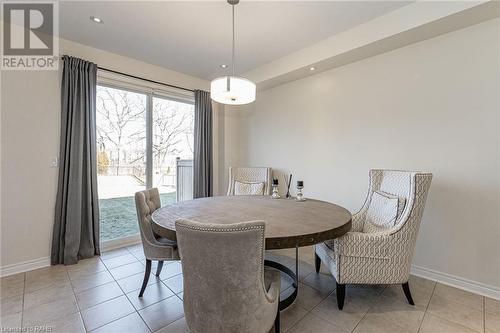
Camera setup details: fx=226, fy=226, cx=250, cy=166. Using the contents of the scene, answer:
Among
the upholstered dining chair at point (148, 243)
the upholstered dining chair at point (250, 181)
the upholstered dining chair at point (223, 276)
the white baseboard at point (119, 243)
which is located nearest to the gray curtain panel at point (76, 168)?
the white baseboard at point (119, 243)

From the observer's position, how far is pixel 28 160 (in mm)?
→ 2506

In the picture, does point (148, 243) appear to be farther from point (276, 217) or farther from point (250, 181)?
point (250, 181)

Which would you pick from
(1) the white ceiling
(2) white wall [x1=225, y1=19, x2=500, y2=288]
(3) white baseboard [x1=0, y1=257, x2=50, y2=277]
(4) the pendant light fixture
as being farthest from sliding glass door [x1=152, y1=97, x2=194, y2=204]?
(2) white wall [x1=225, y1=19, x2=500, y2=288]

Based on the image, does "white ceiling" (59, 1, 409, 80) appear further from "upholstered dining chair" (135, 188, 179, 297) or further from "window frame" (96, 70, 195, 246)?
"upholstered dining chair" (135, 188, 179, 297)

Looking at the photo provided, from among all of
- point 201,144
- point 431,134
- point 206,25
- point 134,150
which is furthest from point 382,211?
point 134,150

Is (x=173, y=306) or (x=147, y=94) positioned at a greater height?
(x=147, y=94)

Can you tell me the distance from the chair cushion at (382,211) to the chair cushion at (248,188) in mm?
1625

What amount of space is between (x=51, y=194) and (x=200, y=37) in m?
2.56

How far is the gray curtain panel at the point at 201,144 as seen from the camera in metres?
3.91

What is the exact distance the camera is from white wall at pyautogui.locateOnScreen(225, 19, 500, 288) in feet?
6.79

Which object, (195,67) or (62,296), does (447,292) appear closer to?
(62,296)

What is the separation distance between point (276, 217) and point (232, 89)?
121cm

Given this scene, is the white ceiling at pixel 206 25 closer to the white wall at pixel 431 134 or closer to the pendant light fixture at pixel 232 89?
the pendant light fixture at pixel 232 89

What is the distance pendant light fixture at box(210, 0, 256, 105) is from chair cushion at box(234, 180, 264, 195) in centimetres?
163
